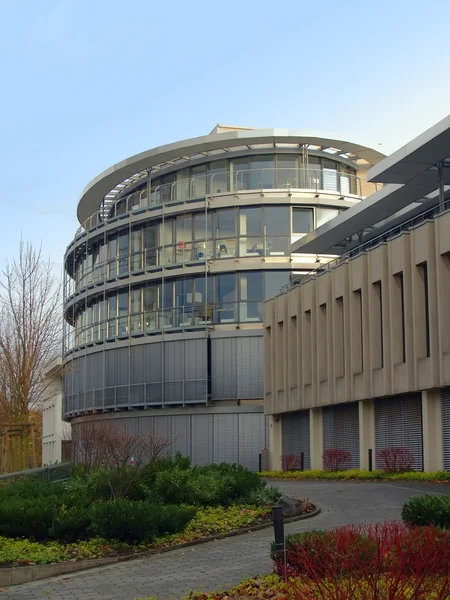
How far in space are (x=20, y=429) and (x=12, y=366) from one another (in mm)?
2577

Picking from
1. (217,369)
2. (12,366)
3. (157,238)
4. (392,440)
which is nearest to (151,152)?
(157,238)

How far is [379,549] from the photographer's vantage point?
8.50 meters

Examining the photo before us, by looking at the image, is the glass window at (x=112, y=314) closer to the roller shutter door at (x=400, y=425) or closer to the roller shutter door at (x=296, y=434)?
the roller shutter door at (x=296, y=434)

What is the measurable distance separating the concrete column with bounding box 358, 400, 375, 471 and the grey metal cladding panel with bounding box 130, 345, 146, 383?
19519 millimetres

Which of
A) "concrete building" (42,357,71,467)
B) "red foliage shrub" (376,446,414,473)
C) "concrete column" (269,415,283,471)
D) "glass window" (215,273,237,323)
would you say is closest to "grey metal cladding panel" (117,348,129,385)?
"glass window" (215,273,237,323)

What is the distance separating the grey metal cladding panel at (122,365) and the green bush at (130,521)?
36415 millimetres

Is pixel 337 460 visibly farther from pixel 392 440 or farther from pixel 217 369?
pixel 217 369

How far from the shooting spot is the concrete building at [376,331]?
1168 inches

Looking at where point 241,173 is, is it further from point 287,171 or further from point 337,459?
point 337,459

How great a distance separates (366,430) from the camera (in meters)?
35.1

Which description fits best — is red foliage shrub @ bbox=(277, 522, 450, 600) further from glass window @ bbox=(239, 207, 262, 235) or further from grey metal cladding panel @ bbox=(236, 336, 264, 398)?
glass window @ bbox=(239, 207, 262, 235)

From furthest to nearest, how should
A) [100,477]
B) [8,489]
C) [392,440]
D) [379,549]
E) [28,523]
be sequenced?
1. [392,440]
2. [8,489]
3. [100,477]
4. [28,523]
5. [379,549]

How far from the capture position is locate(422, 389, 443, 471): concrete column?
2962 cm

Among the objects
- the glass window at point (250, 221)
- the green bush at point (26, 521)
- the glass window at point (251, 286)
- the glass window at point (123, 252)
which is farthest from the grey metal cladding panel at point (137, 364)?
the green bush at point (26, 521)
